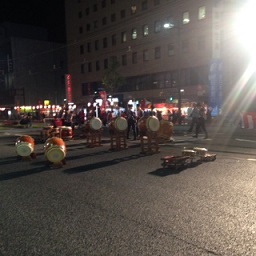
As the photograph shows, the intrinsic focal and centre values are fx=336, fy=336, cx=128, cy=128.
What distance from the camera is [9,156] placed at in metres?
13.3

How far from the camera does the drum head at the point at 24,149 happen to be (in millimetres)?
11750

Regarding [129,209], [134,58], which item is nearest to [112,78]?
[134,58]

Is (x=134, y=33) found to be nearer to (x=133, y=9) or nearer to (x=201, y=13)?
(x=133, y=9)

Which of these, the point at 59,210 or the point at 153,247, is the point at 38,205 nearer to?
the point at 59,210

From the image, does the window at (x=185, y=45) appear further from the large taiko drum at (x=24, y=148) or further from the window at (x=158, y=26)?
the large taiko drum at (x=24, y=148)

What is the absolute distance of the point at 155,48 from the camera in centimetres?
4672

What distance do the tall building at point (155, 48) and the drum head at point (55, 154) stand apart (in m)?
21.6

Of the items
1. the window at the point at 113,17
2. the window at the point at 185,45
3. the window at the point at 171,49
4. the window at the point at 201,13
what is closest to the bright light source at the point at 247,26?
the window at the point at 201,13

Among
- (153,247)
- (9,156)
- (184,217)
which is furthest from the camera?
(9,156)

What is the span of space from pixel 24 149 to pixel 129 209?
6.84m

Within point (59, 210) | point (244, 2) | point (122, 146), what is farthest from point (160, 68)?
point (59, 210)

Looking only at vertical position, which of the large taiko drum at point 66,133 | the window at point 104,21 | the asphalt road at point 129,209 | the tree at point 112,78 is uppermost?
the window at point 104,21

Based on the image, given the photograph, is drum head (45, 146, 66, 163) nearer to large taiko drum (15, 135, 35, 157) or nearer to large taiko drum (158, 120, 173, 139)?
large taiko drum (15, 135, 35, 157)

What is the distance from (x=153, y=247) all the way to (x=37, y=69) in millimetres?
70391
